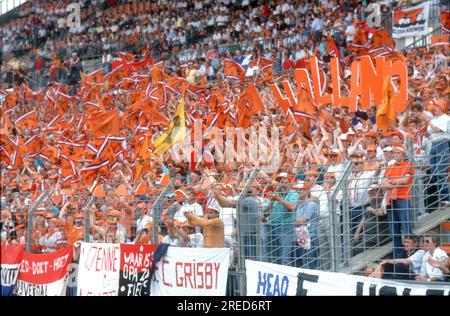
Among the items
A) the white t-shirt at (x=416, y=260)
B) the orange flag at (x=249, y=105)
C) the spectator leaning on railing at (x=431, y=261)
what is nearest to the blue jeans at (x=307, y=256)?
the white t-shirt at (x=416, y=260)

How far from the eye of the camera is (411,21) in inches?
789

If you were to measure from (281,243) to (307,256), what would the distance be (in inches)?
11.7

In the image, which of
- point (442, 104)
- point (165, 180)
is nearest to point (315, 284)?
point (442, 104)

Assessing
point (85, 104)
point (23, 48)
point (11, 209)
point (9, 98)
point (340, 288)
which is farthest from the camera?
point (23, 48)

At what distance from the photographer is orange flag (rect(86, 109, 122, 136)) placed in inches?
650

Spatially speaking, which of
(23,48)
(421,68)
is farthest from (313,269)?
(23,48)

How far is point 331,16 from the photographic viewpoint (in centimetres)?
2252

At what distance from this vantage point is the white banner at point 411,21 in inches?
777

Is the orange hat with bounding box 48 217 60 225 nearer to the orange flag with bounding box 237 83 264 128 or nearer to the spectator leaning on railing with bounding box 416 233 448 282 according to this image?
the orange flag with bounding box 237 83 264 128

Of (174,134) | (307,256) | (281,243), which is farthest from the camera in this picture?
(174,134)

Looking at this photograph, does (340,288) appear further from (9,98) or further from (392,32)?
(9,98)

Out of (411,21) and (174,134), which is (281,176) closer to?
(174,134)

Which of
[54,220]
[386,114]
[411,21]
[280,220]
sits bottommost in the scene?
[54,220]

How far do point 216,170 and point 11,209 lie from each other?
294 cm
